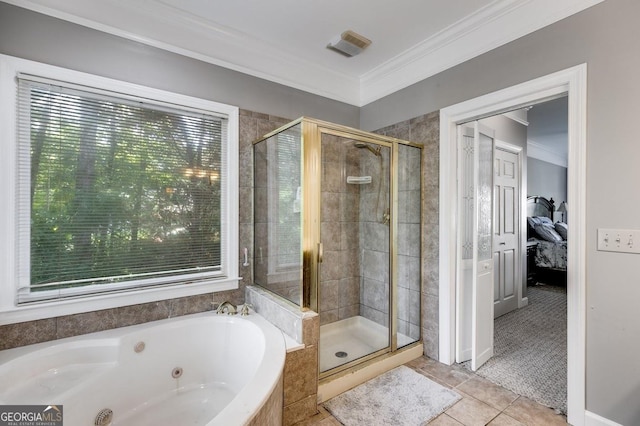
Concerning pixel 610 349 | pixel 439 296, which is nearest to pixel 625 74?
pixel 610 349

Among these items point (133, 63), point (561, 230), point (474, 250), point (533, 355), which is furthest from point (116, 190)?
point (561, 230)

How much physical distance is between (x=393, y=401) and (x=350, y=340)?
80cm

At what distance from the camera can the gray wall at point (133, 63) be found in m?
1.67

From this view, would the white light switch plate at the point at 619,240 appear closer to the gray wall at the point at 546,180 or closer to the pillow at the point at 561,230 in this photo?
the pillow at the point at 561,230

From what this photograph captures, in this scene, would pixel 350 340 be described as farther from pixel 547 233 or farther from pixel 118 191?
pixel 547 233

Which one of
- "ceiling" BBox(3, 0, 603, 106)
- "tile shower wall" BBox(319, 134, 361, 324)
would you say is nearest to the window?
"ceiling" BBox(3, 0, 603, 106)

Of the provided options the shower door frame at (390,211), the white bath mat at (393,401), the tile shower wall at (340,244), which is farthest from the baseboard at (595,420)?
the tile shower wall at (340,244)

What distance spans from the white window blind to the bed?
205 inches

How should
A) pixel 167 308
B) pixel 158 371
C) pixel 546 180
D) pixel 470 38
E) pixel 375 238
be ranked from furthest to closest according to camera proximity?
pixel 546 180, pixel 375 238, pixel 470 38, pixel 167 308, pixel 158 371

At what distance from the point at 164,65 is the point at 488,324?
130 inches

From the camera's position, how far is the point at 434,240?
8.12 ft

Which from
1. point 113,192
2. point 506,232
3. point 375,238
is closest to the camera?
point 113,192

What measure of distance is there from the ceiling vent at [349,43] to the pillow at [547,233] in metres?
4.79

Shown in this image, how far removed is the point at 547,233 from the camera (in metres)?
5.07
